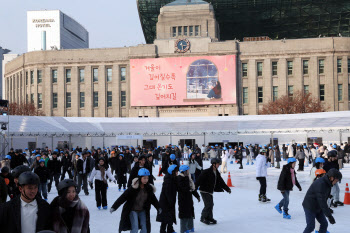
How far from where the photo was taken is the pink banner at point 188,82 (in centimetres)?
6538

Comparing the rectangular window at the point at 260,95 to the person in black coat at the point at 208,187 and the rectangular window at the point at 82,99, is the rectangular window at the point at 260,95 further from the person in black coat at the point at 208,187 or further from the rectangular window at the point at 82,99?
the person in black coat at the point at 208,187

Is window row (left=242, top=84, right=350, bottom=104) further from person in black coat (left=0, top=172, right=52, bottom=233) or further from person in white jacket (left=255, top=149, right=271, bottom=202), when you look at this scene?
person in black coat (left=0, top=172, right=52, bottom=233)

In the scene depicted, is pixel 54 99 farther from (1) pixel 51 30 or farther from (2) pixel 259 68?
(1) pixel 51 30

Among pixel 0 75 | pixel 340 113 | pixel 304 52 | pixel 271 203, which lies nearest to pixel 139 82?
pixel 304 52

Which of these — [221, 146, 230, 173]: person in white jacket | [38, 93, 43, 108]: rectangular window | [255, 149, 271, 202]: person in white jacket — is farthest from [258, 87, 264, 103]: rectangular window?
[255, 149, 271, 202]: person in white jacket

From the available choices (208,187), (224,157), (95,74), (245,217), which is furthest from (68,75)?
(208,187)

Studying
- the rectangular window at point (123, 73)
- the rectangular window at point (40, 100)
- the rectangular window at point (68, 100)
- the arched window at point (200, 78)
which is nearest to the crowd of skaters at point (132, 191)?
the arched window at point (200, 78)

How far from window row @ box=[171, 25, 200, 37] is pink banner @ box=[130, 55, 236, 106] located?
552 centimetres

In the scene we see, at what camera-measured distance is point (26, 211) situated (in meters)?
4.11

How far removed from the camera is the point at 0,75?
652ft

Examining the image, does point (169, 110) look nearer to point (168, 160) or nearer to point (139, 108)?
point (139, 108)

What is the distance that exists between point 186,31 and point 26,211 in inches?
2665

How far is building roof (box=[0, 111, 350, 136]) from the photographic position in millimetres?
43491

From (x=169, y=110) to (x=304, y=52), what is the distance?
69.4 ft
